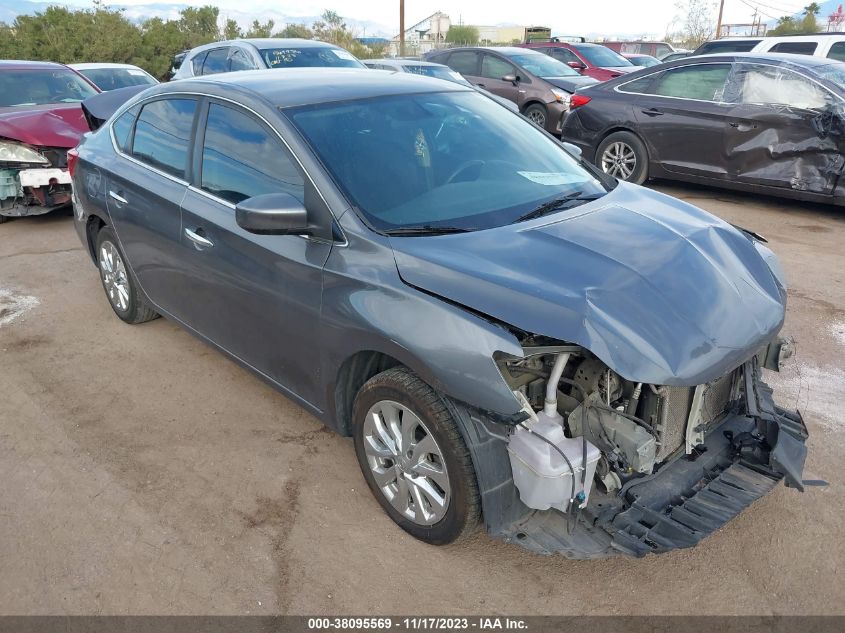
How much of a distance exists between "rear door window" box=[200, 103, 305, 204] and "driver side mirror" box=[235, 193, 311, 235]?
0.13 metres

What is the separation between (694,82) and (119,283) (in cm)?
652

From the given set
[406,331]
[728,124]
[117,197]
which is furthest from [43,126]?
[728,124]

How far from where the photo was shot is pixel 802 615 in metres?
2.51

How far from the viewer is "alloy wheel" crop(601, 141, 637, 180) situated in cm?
834

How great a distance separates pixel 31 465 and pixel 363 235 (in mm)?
2102

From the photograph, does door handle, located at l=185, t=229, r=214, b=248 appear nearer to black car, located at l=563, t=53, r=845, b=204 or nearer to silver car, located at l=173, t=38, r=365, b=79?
silver car, located at l=173, t=38, r=365, b=79

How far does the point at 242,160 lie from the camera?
131 inches

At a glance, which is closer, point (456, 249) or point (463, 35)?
point (456, 249)

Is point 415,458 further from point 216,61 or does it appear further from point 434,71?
point 434,71

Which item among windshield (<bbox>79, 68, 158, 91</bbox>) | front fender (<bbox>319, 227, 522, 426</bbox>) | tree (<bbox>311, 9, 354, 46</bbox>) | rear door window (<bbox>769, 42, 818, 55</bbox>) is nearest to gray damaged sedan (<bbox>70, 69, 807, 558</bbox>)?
front fender (<bbox>319, 227, 522, 426</bbox>)

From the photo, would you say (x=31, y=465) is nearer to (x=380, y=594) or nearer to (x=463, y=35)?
(x=380, y=594)

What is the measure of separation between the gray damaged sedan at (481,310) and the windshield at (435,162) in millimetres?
12
